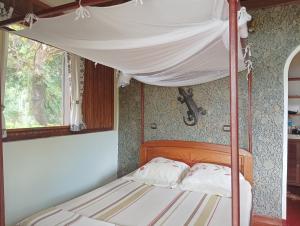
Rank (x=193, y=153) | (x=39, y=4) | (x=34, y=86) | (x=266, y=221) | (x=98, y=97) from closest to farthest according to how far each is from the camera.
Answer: (x=39, y=4), (x=34, y=86), (x=266, y=221), (x=193, y=153), (x=98, y=97)

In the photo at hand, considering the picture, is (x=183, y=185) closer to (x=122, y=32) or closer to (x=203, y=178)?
(x=203, y=178)

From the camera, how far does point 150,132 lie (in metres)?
3.60

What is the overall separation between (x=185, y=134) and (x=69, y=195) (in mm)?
1648

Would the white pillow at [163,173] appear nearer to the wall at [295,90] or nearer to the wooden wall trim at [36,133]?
the wooden wall trim at [36,133]

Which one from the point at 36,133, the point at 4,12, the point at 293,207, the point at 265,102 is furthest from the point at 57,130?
the point at 293,207

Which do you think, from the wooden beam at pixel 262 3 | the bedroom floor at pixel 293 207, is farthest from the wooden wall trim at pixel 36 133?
the bedroom floor at pixel 293 207

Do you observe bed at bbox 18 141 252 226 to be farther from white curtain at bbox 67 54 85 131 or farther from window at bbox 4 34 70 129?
window at bbox 4 34 70 129

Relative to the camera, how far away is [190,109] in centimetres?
327

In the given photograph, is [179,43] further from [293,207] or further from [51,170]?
[293,207]

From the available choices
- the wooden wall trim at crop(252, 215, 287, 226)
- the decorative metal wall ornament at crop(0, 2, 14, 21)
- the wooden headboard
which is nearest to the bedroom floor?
the wooden wall trim at crop(252, 215, 287, 226)

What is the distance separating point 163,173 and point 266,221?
1326 mm

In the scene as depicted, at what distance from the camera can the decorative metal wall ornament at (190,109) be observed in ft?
10.7

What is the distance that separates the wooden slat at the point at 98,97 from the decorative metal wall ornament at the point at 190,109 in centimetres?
110

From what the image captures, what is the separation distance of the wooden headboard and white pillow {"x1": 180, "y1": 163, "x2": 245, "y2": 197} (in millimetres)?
191
